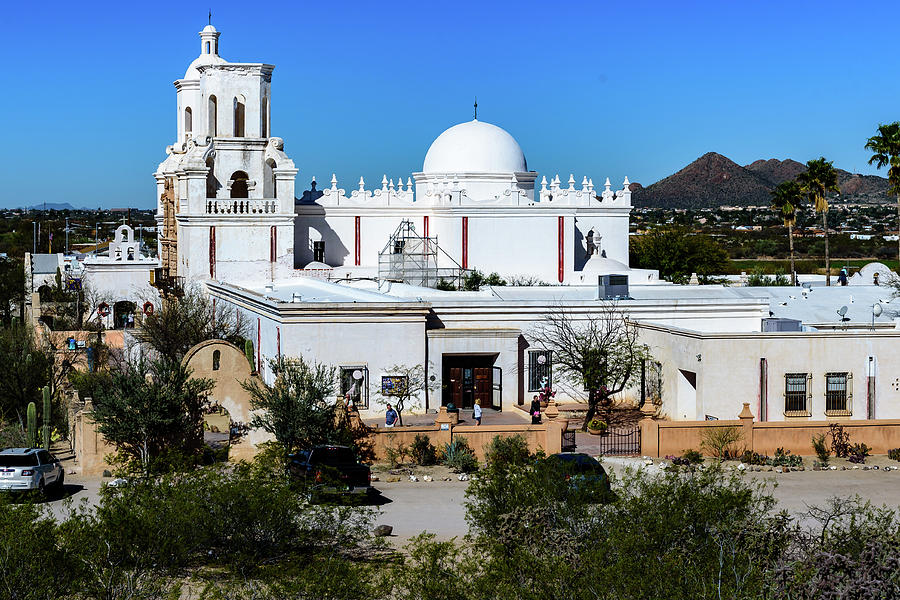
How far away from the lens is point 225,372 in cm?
2925

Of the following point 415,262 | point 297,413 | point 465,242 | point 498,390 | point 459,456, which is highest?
point 465,242

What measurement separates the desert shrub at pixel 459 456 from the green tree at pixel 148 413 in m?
5.33

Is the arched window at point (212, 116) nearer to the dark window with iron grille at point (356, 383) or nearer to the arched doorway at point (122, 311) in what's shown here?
the arched doorway at point (122, 311)

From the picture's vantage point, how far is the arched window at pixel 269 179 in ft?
157

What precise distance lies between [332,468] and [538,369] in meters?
13.0

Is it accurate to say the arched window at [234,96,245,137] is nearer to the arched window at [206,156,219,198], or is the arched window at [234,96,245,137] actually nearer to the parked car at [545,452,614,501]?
the arched window at [206,156,219,198]

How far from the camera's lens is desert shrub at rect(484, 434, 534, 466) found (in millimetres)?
26000

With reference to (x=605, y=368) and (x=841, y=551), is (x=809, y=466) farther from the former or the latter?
(x=841, y=551)

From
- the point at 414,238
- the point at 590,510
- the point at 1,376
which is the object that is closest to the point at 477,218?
the point at 414,238

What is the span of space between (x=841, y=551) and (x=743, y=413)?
42.6 ft

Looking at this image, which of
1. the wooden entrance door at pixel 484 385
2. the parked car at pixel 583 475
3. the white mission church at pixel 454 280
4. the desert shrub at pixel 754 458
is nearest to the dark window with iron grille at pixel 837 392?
the white mission church at pixel 454 280

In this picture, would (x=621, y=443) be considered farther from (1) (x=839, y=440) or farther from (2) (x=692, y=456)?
(1) (x=839, y=440)

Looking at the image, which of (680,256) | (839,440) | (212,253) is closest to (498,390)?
(839,440)

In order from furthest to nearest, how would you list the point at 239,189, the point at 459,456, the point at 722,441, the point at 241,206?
the point at 239,189, the point at 241,206, the point at 722,441, the point at 459,456
